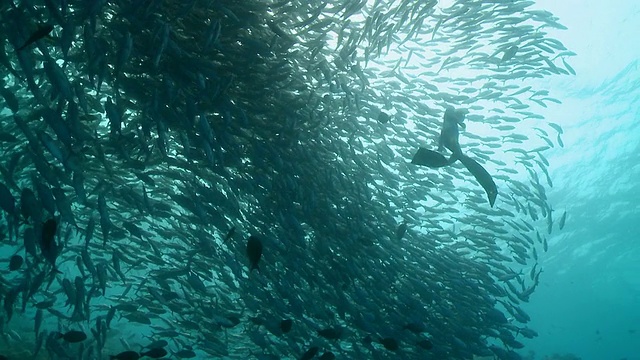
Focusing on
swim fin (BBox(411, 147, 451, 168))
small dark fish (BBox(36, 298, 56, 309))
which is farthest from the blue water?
small dark fish (BBox(36, 298, 56, 309))

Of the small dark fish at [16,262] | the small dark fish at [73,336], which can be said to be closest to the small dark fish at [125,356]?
the small dark fish at [73,336]

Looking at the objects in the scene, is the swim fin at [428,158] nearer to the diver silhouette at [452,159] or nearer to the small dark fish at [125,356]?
the diver silhouette at [452,159]

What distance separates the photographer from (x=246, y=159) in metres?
9.45

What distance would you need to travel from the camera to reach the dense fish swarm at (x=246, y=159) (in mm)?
6672

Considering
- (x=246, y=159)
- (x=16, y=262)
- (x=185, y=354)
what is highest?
(x=246, y=159)

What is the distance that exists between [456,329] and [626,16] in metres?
16.2

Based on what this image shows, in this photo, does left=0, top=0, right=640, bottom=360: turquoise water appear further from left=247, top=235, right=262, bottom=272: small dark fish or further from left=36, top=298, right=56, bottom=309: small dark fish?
left=247, top=235, right=262, bottom=272: small dark fish

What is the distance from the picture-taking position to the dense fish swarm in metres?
6.67

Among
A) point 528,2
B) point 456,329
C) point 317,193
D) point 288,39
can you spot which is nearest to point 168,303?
point 317,193

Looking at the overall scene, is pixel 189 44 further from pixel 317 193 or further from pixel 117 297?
pixel 117 297

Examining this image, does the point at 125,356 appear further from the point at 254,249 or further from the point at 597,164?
the point at 597,164

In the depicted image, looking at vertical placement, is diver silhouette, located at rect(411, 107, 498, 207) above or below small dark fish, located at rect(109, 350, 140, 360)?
above

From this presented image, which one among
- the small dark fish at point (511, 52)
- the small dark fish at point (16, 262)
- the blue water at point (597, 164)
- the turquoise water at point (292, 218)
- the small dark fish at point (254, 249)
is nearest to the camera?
the small dark fish at point (254, 249)

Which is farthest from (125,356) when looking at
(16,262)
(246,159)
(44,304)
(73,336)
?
(246,159)
